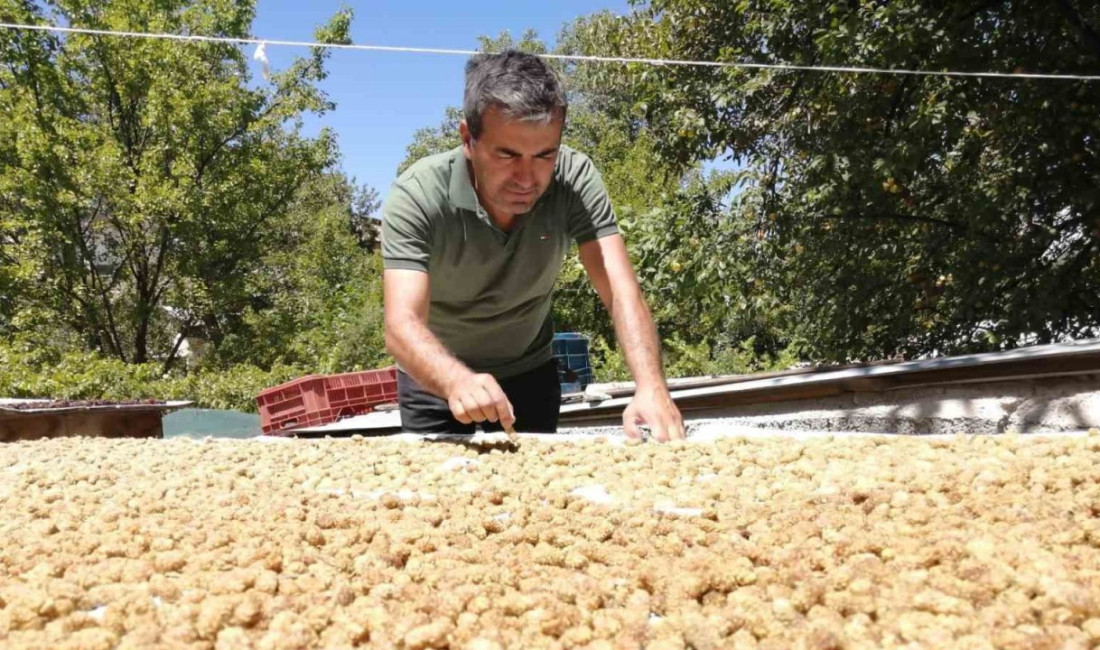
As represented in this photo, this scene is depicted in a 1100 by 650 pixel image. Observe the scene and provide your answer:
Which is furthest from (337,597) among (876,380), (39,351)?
(39,351)

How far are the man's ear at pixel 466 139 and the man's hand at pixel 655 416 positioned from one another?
2.51ft

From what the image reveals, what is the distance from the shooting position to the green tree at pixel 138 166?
13.1 metres

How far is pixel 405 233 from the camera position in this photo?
2199mm

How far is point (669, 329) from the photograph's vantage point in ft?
48.5

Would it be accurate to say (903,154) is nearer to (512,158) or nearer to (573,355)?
(573,355)

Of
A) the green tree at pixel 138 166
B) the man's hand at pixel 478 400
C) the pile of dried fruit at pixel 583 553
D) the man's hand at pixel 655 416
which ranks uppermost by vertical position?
the green tree at pixel 138 166

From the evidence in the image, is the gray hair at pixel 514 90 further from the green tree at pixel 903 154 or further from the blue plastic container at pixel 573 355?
the blue plastic container at pixel 573 355

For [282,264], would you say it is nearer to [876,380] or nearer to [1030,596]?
[876,380]

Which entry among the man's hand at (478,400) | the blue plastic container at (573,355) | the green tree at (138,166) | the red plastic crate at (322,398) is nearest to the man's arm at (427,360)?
the man's hand at (478,400)

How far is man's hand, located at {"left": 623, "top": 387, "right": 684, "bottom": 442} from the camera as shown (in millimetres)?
2158

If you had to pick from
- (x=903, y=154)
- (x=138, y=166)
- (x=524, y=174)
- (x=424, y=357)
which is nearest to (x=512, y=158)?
(x=524, y=174)

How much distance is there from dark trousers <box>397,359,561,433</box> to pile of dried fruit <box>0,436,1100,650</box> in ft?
2.26

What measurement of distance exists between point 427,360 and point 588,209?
702 mm

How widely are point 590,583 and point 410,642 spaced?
260 millimetres
